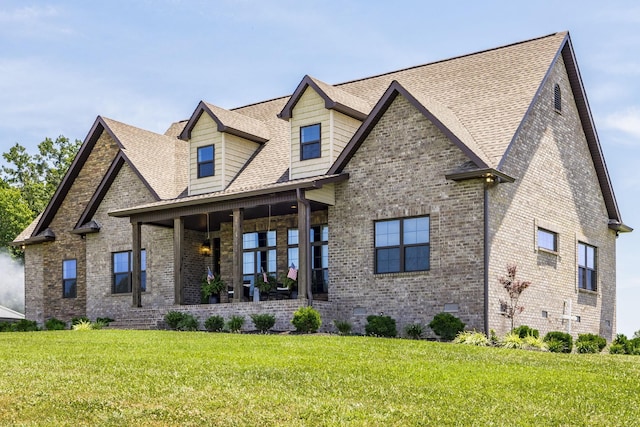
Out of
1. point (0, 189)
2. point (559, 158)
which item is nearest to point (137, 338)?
point (559, 158)

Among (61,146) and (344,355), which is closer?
(344,355)

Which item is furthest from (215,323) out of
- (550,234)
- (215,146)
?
(550,234)

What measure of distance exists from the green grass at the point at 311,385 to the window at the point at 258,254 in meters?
10.8

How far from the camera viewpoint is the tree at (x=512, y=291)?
25250mm

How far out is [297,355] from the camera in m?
18.6

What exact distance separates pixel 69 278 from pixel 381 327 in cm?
1614

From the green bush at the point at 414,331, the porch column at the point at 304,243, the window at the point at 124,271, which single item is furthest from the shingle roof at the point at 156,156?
the green bush at the point at 414,331

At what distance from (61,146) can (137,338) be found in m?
43.7

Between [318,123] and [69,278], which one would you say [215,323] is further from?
[69,278]

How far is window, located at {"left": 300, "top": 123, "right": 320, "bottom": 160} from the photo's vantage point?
95.9ft

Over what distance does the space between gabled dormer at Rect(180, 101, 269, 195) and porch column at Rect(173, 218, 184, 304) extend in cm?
186

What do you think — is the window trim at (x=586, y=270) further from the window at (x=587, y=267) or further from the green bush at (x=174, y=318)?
the green bush at (x=174, y=318)

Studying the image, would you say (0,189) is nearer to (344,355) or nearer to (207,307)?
(207,307)

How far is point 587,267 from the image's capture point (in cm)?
3086
